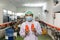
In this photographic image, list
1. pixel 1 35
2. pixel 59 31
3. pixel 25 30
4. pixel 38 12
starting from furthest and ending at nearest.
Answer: pixel 38 12 < pixel 1 35 < pixel 59 31 < pixel 25 30

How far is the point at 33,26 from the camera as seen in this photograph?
2738 mm

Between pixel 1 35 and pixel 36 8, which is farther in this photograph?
pixel 36 8

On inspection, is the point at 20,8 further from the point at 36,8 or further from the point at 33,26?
the point at 33,26

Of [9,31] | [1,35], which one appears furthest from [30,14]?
A: [1,35]

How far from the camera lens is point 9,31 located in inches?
226

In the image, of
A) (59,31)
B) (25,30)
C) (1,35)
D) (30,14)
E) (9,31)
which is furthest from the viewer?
(1,35)

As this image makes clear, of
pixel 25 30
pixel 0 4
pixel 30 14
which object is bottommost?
pixel 25 30

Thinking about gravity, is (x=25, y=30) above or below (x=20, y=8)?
below

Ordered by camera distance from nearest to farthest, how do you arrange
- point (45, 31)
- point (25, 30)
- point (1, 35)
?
point (25, 30) → point (1, 35) → point (45, 31)

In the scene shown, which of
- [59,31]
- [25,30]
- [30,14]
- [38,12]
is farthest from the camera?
[38,12]

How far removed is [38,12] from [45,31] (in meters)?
8.24

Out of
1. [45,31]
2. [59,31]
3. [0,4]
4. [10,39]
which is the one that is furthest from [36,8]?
[59,31]

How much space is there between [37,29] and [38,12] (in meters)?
15.5

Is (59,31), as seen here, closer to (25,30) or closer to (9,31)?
(25,30)
